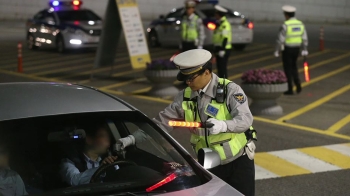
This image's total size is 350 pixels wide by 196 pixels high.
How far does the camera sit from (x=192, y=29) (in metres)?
16.0

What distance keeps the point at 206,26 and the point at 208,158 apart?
1752 centimetres

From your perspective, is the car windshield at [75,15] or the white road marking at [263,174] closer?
the white road marking at [263,174]

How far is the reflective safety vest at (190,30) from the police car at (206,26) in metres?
4.86

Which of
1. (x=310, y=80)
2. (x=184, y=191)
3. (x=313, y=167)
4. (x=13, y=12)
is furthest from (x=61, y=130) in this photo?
(x=13, y=12)

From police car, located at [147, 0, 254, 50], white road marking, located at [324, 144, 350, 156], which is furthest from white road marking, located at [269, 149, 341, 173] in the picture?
police car, located at [147, 0, 254, 50]

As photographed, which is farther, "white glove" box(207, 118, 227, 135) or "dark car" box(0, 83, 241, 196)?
"white glove" box(207, 118, 227, 135)

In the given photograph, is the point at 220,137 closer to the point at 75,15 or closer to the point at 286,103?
the point at 286,103

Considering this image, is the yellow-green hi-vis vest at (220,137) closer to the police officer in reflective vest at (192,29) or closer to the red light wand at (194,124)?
the red light wand at (194,124)

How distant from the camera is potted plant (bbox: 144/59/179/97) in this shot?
14539mm

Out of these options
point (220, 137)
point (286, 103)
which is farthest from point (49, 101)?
point (286, 103)

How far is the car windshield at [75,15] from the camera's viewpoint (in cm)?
2453

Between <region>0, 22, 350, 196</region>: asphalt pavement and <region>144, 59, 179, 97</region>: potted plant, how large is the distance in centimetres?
28

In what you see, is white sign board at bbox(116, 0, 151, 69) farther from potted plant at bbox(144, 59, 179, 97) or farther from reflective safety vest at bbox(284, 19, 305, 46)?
Answer: reflective safety vest at bbox(284, 19, 305, 46)

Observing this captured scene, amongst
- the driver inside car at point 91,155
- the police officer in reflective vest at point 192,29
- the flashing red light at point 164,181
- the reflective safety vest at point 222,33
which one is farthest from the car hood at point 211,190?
the police officer in reflective vest at point 192,29
